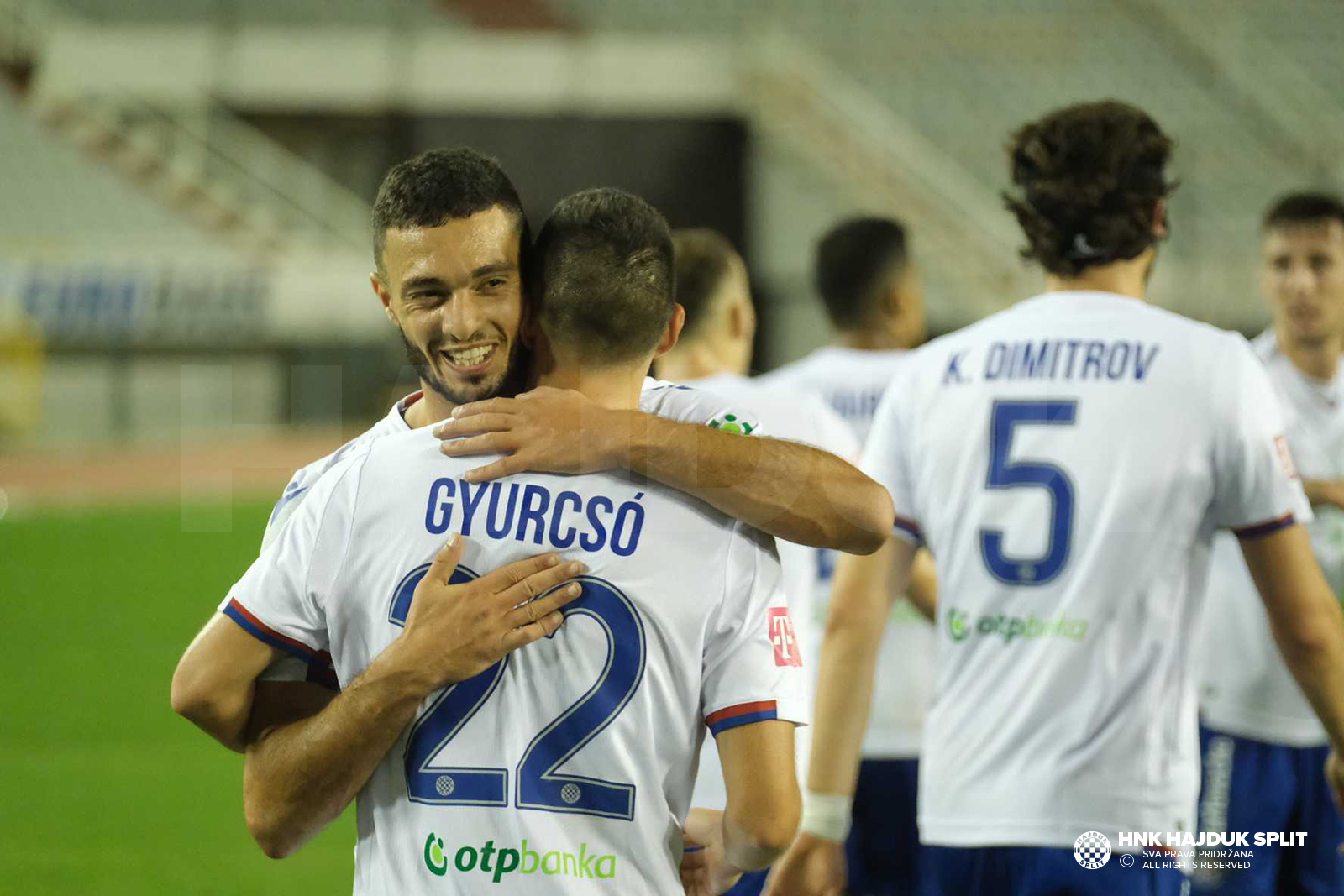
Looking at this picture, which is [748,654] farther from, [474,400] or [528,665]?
[474,400]

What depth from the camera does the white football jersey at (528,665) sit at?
2043 millimetres

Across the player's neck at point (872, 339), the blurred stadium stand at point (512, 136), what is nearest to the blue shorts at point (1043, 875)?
the player's neck at point (872, 339)

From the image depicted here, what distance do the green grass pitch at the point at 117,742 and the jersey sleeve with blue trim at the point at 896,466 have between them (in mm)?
3822

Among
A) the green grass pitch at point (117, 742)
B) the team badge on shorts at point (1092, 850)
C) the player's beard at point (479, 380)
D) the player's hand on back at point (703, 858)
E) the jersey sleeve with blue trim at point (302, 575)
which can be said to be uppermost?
the player's beard at point (479, 380)

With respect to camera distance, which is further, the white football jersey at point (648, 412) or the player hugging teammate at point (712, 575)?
the white football jersey at point (648, 412)

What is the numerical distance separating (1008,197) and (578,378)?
1.32 meters

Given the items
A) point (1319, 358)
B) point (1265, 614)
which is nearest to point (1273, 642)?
point (1265, 614)

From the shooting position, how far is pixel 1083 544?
2852mm

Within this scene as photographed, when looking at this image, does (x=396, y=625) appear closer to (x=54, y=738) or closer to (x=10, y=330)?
(x=54, y=738)

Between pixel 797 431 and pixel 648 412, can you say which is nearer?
pixel 648 412

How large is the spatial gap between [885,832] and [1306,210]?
2.25 m

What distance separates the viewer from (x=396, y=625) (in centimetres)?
207

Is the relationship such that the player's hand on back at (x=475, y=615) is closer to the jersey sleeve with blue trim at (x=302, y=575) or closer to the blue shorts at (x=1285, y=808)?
the jersey sleeve with blue trim at (x=302, y=575)

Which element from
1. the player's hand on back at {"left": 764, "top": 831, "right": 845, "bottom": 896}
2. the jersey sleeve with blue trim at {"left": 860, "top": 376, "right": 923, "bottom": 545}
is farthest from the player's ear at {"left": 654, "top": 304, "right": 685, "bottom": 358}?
the player's hand on back at {"left": 764, "top": 831, "right": 845, "bottom": 896}
